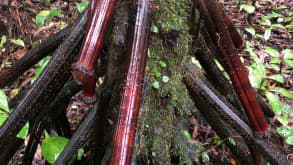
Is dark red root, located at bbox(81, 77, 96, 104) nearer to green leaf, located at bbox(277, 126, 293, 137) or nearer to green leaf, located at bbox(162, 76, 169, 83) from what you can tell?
green leaf, located at bbox(162, 76, 169, 83)

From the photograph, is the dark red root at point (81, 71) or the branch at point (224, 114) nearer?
the dark red root at point (81, 71)

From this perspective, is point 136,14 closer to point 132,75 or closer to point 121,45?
point 121,45

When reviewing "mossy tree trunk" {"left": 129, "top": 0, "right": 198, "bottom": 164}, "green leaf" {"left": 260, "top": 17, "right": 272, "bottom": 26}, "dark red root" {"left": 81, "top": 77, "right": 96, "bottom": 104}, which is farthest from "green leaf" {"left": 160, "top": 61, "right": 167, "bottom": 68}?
"green leaf" {"left": 260, "top": 17, "right": 272, "bottom": 26}

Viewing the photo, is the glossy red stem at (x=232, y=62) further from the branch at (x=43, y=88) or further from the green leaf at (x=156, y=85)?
the branch at (x=43, y=88)

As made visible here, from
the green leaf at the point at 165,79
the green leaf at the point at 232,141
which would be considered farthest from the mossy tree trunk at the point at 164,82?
the green leaf at the point at 232,141

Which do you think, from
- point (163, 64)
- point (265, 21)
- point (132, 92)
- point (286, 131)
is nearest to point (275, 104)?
point (286, 131)

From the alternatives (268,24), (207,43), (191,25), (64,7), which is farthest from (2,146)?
(268,24)

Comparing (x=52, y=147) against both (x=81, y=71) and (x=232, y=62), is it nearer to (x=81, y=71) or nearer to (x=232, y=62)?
(x=81, y=71)
